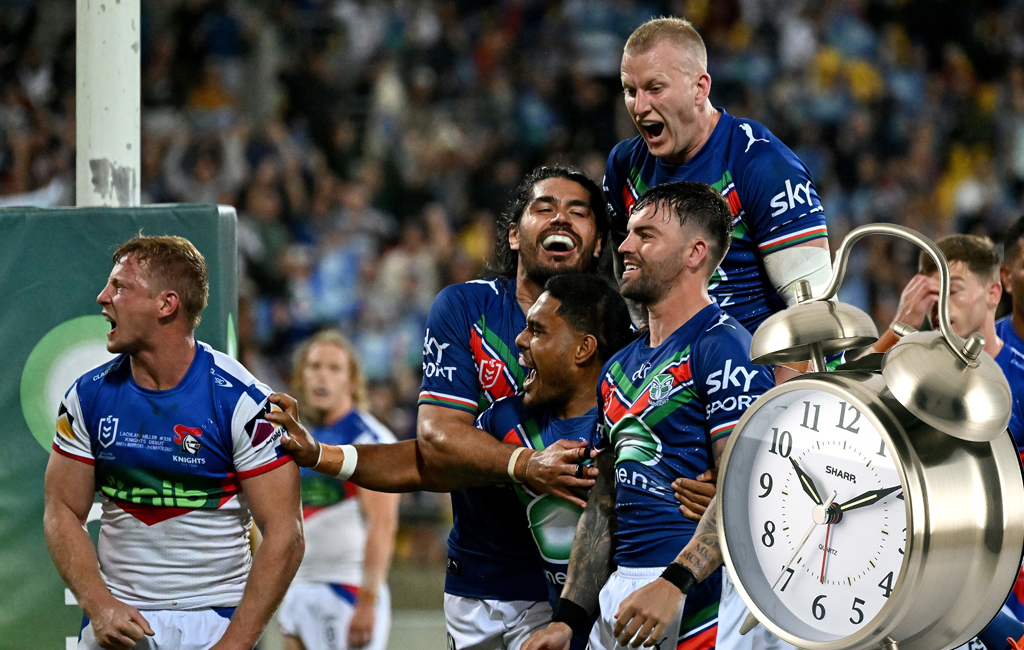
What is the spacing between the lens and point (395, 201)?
11.1 meters

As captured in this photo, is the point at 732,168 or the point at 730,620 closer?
the point at 730,620

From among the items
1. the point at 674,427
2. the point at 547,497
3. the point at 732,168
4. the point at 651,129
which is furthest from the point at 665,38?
the point at 547,497

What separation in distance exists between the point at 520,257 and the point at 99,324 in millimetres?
1335

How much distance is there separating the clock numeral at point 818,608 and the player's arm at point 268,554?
148 centimetres

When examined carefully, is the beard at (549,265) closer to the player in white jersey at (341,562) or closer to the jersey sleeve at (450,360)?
the jersey sleeve at (450,360)

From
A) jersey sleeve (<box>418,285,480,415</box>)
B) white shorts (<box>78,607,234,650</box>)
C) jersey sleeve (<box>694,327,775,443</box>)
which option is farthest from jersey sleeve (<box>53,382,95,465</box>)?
jersey sleeve (<box>694,327,775,443</box>)

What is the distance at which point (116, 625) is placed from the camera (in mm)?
3051

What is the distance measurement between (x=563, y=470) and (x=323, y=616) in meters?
2.92

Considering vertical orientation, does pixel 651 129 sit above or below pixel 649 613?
above

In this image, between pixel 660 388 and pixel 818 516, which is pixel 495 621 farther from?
pixel 818 516

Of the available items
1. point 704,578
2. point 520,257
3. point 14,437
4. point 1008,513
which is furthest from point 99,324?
point 1008,513

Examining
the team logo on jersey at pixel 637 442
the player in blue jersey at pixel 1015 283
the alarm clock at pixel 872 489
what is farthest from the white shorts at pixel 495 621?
the player in blue jersey at pixel 1015 283

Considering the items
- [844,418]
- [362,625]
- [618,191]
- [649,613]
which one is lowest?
[362,625]

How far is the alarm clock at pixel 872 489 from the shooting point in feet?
6.65
